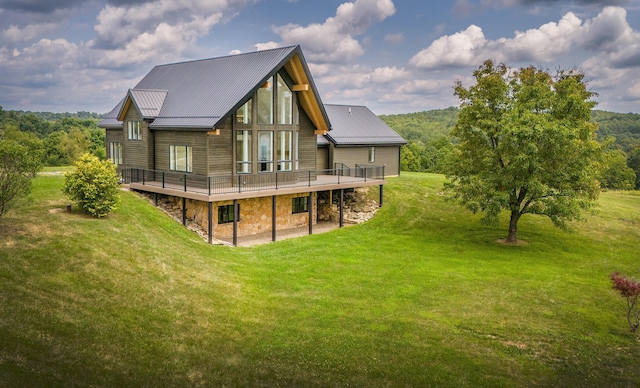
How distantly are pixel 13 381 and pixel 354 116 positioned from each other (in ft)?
95.5

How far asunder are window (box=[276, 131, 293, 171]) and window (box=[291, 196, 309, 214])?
6.54 feet

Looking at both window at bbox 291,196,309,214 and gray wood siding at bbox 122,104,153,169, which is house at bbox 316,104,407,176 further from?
gray wood siding at bbox 122,104,153,169

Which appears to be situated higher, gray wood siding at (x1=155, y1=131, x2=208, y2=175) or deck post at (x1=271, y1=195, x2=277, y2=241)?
gray wood siding at (x1=155, y1=131, x2=208, y2=175)

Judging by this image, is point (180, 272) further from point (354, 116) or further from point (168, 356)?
point (354, 116)

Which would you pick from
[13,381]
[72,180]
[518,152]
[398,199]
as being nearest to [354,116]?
[398,199]

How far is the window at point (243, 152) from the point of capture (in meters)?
23.0

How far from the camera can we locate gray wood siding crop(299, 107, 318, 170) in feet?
85.7

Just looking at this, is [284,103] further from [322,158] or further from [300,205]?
[322,158]

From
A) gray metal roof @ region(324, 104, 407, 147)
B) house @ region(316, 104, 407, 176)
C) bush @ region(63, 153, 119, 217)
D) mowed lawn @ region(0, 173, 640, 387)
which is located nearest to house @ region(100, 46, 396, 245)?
mowed lawn @ region(0, 173, 640, 387)

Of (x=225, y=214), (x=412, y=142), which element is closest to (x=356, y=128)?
(x=225, y=214)

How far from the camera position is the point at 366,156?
33688 millimetres

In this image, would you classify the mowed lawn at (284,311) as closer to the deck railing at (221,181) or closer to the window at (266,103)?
the deck railing at (221,181)

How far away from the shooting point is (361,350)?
1180 cm

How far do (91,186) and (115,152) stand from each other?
11556 millimetres
